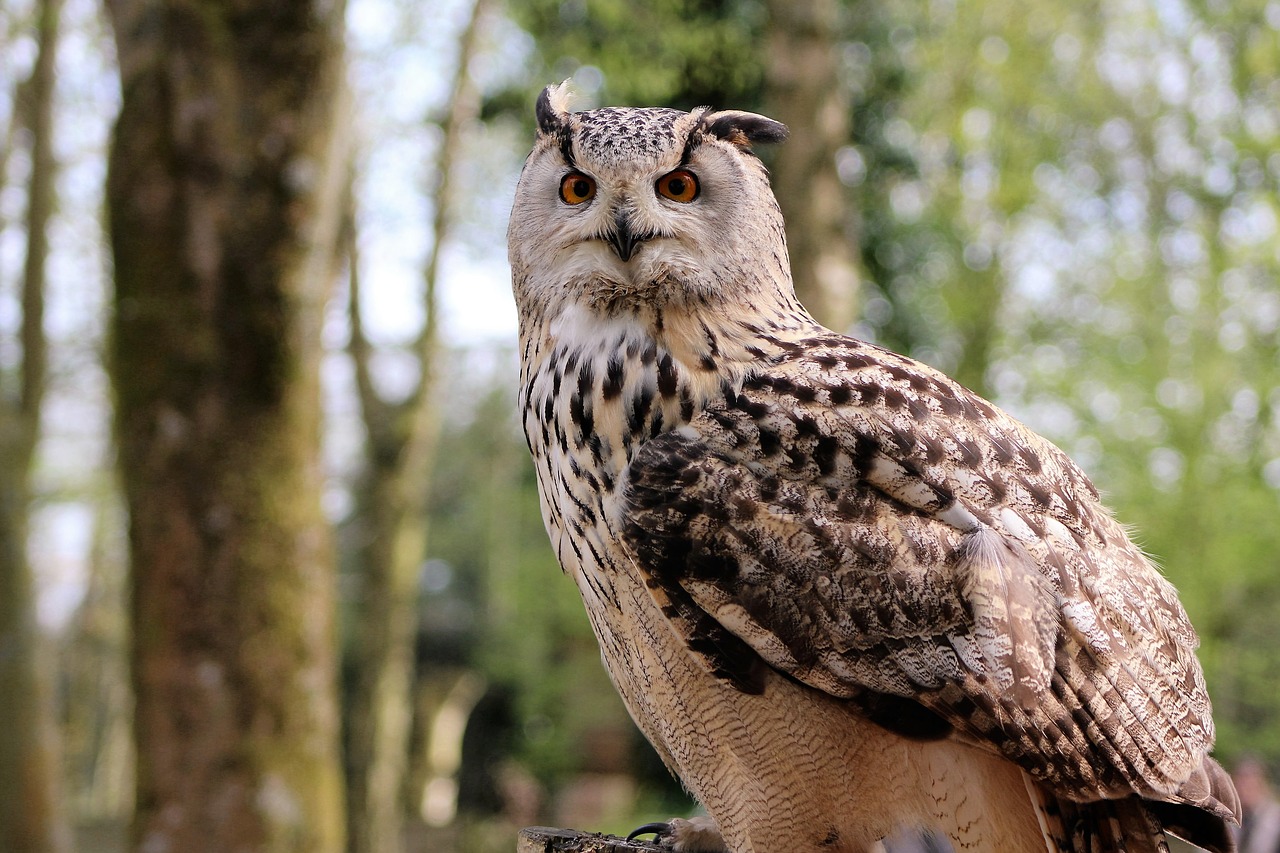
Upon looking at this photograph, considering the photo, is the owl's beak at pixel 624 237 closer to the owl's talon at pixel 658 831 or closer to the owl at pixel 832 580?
the owl at pixel 832 580

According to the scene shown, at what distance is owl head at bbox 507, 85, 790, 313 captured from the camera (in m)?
2.46

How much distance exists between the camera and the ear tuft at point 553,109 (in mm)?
2736

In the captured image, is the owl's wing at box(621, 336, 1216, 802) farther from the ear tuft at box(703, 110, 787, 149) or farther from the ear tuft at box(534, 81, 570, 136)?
the ear tuft at box(534, 81, 570, 136)

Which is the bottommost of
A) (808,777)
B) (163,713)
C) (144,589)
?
(163,713)

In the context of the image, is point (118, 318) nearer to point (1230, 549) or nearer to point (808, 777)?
point (808, 777)

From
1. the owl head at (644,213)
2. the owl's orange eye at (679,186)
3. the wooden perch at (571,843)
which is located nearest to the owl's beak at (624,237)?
the owl head at (644,213)

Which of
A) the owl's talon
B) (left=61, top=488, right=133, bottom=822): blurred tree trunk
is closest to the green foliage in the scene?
the owl's talon

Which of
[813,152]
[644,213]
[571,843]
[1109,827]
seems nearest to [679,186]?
[644,213]

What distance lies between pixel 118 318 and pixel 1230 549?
1510cm

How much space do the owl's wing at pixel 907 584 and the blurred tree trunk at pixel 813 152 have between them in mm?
3666

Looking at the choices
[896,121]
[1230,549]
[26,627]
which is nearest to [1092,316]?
[1230,549]

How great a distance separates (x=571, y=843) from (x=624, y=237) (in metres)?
1.30

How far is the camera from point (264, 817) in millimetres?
4254

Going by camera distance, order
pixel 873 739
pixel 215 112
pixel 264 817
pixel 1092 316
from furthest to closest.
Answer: pixel 1092 316
pixel 215 112
pixel 264 817
pixel 873 739
